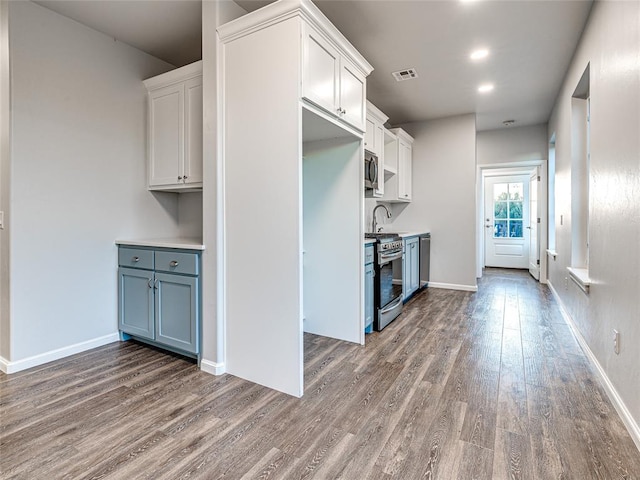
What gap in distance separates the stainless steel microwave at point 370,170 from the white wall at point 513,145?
3.32m

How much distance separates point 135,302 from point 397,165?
3644 millimetres

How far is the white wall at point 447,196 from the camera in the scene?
512 cm

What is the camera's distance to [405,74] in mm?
3777

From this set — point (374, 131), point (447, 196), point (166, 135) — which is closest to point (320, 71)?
point (166, 135)

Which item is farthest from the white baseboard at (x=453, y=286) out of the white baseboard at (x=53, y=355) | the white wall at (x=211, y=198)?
the white baseboard at (x=53, y=355)

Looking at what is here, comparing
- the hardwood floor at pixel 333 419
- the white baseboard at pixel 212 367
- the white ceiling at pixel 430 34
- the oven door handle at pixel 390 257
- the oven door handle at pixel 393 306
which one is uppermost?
the white ceiling at pixel 430 34

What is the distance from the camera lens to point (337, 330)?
3141 millimetres

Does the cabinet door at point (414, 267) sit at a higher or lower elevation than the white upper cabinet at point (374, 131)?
lower

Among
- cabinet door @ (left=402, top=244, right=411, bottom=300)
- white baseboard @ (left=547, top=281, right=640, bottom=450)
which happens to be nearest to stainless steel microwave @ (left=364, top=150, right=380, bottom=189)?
cabinet door @ (left=402, top=244, right=411, bottom=300)

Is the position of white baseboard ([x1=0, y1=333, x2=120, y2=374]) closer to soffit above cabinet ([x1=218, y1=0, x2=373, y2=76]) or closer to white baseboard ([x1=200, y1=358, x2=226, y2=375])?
white baseboard ([x1=200, y1=358, x2=226, y2=375])

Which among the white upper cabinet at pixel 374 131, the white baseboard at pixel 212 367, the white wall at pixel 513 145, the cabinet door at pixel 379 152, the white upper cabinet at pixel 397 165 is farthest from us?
the white wall at pixel 513 145

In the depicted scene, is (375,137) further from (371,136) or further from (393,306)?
(393,306)

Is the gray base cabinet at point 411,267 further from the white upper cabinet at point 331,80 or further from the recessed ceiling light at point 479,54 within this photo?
the recessed ceiling light at point 479,54

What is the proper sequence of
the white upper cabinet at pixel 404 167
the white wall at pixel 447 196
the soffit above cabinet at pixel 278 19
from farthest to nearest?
the white wall at pixel 447 196, the white upper cabinet at pixel 404 167, the soffit above cabinet at pixel 278 19
